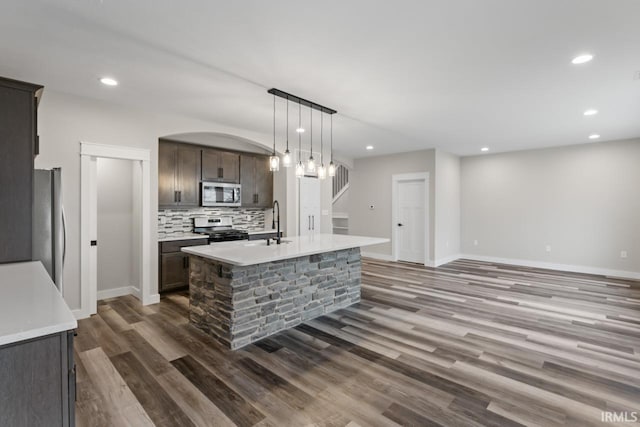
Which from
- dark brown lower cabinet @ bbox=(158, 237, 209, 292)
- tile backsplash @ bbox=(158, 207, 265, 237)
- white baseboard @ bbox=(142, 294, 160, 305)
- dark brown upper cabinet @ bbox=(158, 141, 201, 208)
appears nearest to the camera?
white baseboard @ bbox=(142, 294, 160, 305)

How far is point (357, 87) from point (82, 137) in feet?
10.7

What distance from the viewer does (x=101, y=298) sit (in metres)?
4.56

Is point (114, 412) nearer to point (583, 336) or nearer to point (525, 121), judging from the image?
point (583, 336)

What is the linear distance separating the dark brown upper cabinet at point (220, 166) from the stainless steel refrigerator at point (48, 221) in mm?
2578

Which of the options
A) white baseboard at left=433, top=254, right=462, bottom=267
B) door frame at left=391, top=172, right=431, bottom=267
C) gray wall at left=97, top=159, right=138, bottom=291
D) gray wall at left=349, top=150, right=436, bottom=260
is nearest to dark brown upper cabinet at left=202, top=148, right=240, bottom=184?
gray wall at left=97, top=159, right=138, bottom=291

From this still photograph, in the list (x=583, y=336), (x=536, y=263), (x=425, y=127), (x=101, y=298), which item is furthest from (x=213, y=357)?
(x=536, y=263)

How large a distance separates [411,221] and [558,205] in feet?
9.60

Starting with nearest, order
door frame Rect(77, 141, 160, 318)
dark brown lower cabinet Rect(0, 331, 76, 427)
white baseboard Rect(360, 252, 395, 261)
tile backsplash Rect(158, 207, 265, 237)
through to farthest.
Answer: dark brown lower cabinet Rect(0, 331, 76, 427) < door frame Rect(77, 141, 160, 318) < tile backsplash Rect(158, 207, 265, 237) < white baseboard Rect(360, 252, 395, 261)

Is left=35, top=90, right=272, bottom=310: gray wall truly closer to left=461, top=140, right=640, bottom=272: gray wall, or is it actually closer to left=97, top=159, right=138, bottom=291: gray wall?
left=97, top=159, right=138, bottom=291: gray wall

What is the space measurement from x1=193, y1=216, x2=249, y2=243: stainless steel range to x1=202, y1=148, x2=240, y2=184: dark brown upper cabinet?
73 centimetres

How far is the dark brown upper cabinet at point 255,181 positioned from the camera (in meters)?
6.05

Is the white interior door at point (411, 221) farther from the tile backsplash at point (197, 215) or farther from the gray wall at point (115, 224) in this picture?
the gray wall at point (115, 224)

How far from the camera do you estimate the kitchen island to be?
3047mm

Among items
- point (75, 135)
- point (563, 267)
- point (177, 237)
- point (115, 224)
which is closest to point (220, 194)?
point (177, 237)
